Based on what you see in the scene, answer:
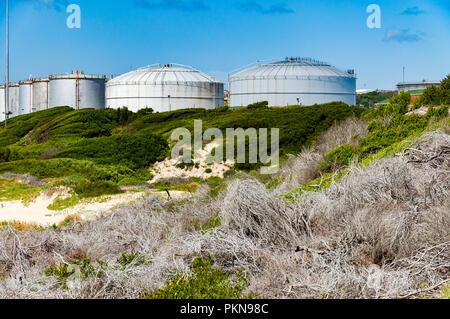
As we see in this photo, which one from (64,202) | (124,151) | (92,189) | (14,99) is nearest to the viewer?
(64,202)

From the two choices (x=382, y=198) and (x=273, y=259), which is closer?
(x=273, y=259)

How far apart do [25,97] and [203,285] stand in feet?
230

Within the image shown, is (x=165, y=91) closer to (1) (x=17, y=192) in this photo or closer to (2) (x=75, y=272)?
(1) (x=17, y=192)

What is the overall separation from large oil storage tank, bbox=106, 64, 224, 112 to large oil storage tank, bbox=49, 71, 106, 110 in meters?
6.72

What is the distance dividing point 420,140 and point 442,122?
2572 mm

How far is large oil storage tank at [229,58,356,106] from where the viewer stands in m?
48.8

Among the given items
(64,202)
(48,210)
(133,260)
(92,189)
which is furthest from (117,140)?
(133,260)

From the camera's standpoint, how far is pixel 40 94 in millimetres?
65875

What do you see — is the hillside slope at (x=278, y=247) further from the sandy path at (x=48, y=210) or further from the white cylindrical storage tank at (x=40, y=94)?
the white cylindrical storage tank at (x=40, y=94)

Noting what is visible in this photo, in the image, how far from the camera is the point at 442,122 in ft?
39.5

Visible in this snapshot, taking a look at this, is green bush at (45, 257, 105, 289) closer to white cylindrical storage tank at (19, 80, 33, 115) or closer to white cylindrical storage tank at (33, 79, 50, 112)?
white cylindrical storage tank at (33, 79, 50, 112)

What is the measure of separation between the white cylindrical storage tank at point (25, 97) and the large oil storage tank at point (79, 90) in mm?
9988

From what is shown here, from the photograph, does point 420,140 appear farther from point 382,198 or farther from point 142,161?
point 142,161
